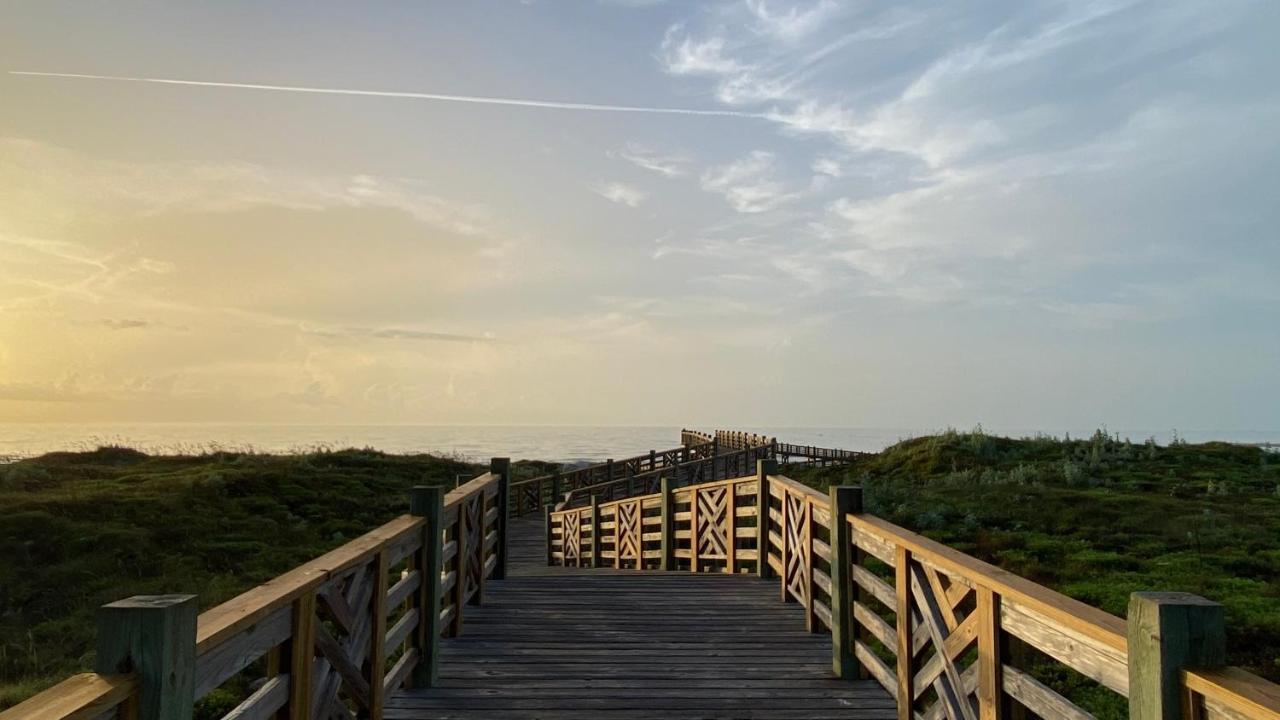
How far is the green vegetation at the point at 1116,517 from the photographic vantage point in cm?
926

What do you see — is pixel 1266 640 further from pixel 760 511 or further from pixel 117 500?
pixel 117 500

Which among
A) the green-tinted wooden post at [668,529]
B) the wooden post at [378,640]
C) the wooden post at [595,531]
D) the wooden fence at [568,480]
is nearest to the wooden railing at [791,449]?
the wooden fence at [568,480]

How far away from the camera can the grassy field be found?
33.0ft

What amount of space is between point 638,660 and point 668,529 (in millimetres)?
5963

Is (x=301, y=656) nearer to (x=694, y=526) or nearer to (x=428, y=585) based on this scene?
(x=428, y=585)

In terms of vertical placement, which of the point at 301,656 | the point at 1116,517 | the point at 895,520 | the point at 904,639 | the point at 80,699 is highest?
the point at 80,699

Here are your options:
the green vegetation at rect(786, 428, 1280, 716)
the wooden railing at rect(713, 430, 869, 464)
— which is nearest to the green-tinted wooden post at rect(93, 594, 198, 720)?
the green vegetation at rect(786, 428, 1280, 716)

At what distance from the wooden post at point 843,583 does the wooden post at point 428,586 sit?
2.80 m

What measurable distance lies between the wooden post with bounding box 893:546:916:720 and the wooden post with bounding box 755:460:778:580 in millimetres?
4060

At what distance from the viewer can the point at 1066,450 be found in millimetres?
23328

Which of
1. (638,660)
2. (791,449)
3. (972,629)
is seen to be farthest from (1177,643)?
(791,449)

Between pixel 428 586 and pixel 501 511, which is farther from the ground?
pixel 501 511

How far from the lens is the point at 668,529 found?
12.0 metres

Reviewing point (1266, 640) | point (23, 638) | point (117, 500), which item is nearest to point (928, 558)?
point (1266, 640)
